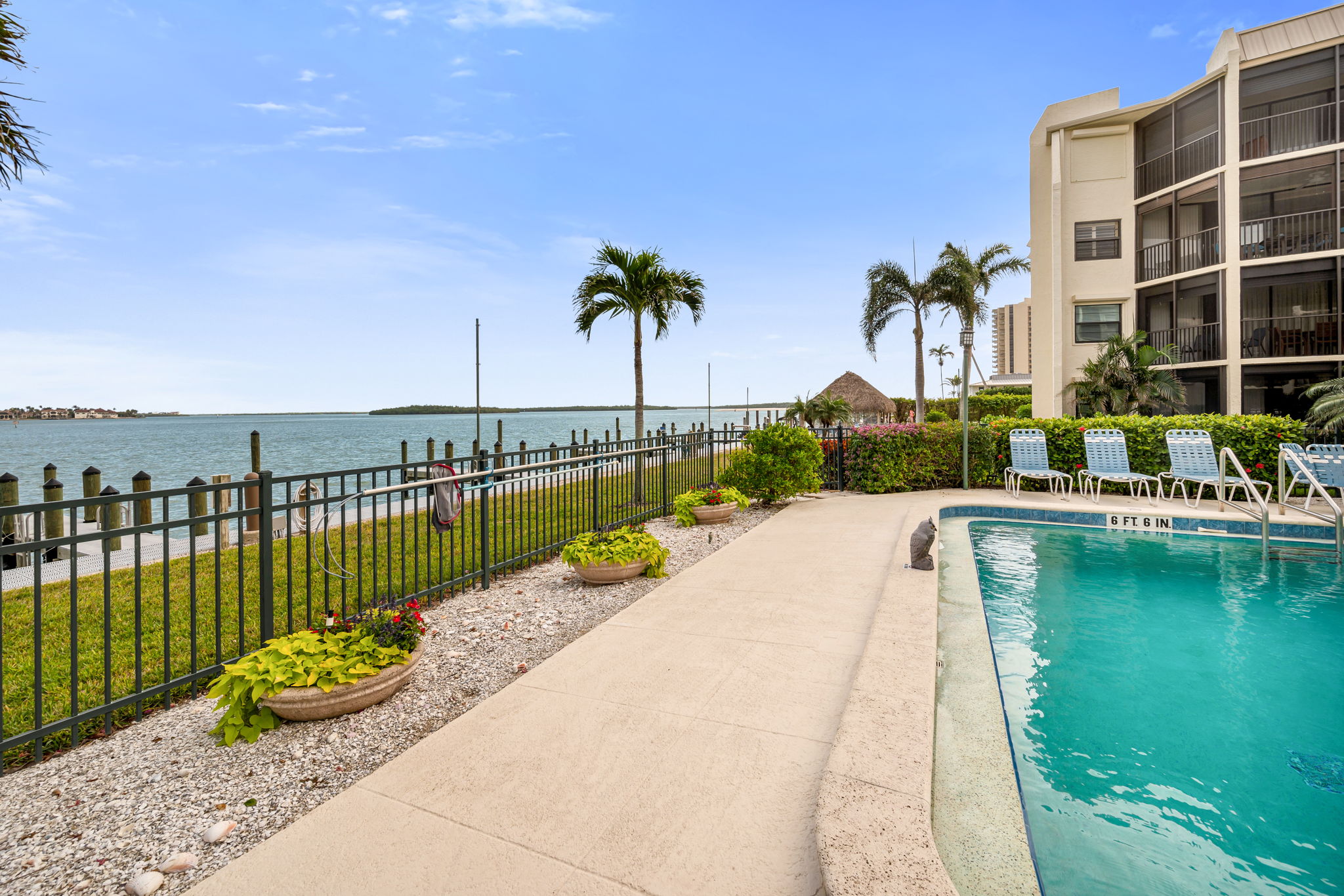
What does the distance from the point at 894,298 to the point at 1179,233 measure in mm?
8657

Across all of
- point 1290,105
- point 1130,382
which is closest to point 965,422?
point 1130,382

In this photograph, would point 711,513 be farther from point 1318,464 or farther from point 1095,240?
point 1095,240

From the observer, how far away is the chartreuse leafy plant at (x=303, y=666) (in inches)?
117

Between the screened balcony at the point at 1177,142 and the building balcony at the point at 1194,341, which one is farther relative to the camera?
the screened balcony at the point at 1177,142

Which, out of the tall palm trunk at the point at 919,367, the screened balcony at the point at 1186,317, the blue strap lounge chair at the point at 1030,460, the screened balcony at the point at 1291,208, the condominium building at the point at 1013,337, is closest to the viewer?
the blue strap lounge chair at the point at 1030,460

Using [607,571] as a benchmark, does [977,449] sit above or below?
above

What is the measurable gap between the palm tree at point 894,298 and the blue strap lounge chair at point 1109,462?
513 inches

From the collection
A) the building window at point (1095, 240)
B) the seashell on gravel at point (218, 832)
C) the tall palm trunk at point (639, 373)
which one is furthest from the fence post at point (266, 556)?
the building window at point (1095, 240)

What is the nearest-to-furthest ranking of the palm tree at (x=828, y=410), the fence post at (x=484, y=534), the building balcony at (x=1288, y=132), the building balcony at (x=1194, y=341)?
the fence post at (x=484, y=534), the building balcony at (x=1288, y=132), the building balcony at (x=1194, y=341), the palm tree at (x=828, y=410)

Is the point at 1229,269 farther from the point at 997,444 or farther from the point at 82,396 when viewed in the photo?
the point at 82,396

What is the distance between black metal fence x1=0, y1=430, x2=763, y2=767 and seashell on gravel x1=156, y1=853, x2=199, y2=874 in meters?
1.06

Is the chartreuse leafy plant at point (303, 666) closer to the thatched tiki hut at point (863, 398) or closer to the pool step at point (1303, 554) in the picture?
the pool step at point (1303, 554)

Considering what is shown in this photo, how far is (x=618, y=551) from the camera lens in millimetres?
5637

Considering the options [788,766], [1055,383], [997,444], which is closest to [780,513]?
[997,444]
